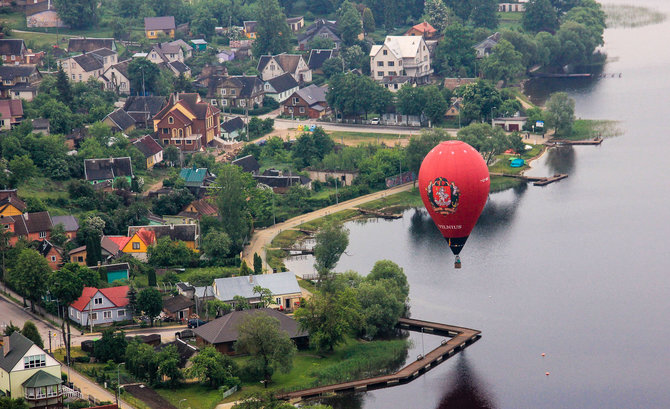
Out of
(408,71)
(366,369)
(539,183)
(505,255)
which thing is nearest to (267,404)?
(366,369)

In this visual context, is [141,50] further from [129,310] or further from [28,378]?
[28,378]

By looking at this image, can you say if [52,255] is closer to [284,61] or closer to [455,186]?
[455,186]

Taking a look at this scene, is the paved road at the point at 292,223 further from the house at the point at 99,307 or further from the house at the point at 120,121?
the house at the point at 120,121

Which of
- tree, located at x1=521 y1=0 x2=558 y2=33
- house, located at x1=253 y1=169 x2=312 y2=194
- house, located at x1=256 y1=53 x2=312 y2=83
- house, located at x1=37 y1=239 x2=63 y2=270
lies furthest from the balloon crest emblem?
tree, located at x1=521 y1=0 x2=558 y2=33

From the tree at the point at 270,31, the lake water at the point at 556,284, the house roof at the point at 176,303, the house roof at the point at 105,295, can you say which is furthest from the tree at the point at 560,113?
the house roof at the point at 105,295

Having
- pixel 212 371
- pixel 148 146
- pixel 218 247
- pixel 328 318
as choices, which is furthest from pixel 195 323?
pixel 148 146

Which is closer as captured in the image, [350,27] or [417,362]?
[417,362]

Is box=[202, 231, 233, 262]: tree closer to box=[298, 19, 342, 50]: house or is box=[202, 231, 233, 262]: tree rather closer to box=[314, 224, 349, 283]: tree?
box=[314, 224, 349, 283]: tree
